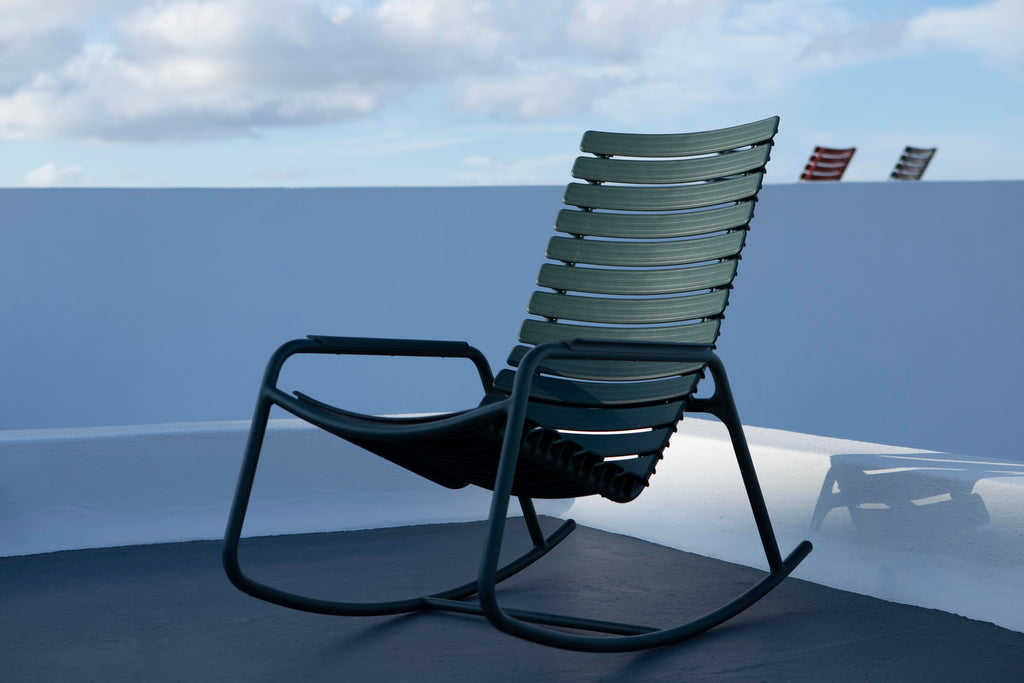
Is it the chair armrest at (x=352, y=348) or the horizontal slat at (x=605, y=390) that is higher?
the chair armrest at (x=352, y=348)

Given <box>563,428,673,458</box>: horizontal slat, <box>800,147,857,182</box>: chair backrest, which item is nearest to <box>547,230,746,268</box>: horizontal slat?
<box>563,428,673,458</box>: horizontal slat

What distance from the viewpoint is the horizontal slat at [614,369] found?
1846mm

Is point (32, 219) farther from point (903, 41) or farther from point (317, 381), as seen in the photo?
point (903, 41)

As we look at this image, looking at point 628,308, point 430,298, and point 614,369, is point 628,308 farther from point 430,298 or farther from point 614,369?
point 430,298

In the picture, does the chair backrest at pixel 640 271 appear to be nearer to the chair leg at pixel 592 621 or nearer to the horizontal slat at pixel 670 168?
the horizontal slat at pixel 670 168

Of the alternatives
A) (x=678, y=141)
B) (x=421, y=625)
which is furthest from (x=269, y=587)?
(x=678, y=141)

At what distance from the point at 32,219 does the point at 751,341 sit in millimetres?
3964

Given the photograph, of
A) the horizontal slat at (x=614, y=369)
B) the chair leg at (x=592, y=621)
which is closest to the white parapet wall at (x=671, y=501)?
the chair leg at (x=592, y=621)

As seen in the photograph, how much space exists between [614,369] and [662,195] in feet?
1.44

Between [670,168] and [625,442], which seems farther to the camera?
[670,168]

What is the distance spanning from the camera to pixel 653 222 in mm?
2107

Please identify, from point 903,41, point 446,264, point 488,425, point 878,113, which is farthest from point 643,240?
point 878,113

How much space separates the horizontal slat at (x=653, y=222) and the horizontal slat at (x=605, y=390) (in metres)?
0.34

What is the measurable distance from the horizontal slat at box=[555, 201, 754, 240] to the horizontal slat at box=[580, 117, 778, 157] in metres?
0.15
